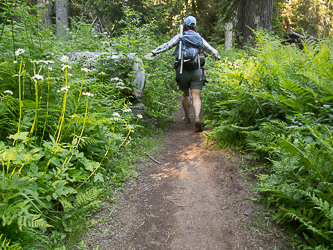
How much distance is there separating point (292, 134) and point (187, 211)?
5.39 ft

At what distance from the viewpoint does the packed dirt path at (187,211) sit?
2.32m

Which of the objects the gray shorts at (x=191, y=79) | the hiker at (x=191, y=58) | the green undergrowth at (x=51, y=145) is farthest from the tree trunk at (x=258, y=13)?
the green undergrowth at (x=51, y=145)

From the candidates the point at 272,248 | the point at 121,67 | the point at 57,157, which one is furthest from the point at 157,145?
the point at 272,248

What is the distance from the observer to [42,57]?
3.33 metres

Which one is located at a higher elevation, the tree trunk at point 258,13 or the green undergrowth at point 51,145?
the tree trunk at point 258,13

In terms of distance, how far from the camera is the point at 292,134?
2.50m

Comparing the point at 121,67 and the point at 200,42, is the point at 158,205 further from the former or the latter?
the point at 200,42

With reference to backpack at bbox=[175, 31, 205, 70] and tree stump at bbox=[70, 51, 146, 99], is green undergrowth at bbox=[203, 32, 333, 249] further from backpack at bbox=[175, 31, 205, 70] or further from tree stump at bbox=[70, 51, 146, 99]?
tree stump at bbox=[70, 51, 146, 99]

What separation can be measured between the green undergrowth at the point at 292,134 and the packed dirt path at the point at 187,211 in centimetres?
28

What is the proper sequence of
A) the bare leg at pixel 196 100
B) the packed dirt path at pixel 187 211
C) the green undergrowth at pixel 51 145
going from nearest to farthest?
the green undergrowth at pixel 51 145, the packed dirt path at pixel 187 211, the bare leg at pixel 196 100

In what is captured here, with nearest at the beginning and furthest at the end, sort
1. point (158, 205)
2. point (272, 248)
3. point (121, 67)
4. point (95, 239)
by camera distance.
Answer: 1. point (272, 248)
2. point (95, 239)
3. point (158, 205)
4. point (121, 67)

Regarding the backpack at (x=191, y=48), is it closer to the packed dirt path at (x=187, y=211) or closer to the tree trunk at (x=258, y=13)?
the packed dirt path at (x=187, y=211)

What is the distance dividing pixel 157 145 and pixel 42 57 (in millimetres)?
2767

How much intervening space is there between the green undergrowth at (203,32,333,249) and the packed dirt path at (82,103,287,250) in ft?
0.92
